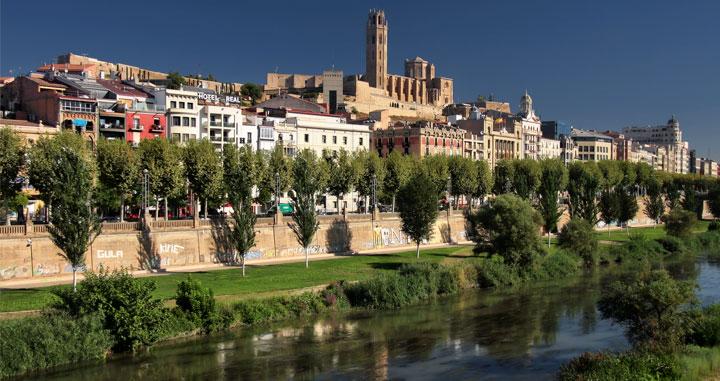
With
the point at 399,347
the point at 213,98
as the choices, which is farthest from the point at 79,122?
the point at 399,347

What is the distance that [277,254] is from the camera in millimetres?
75938

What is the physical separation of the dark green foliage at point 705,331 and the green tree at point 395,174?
2204 inches

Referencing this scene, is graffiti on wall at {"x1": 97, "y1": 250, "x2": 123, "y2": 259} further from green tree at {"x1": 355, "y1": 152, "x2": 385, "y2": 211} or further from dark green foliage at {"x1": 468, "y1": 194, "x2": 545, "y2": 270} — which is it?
green tree at {"x1": 355, "y1": 152, "x2": 385, "y2": 211}

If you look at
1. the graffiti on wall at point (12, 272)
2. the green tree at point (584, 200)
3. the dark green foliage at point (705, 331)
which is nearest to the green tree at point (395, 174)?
the green tree at point (584, 200)

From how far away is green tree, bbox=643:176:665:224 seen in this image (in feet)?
438

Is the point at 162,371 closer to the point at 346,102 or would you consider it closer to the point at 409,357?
the point at 409,357

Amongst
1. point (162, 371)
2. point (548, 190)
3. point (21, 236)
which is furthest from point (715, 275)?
point (21, 236)

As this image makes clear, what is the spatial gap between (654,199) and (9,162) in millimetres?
112284

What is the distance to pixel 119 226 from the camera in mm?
62812

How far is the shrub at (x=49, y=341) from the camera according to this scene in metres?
38.8

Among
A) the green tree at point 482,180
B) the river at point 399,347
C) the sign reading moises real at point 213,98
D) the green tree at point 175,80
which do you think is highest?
the green tree at point 175,80

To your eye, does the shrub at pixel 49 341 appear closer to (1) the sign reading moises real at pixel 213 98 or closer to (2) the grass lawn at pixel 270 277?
(2) the grass lawn at pixel 270 277

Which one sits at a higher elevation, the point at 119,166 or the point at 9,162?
the point at 9,162

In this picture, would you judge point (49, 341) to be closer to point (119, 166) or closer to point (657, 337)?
point (119, 166)
